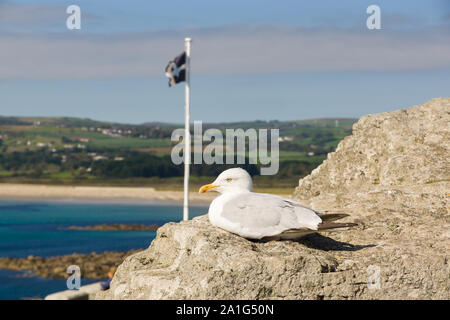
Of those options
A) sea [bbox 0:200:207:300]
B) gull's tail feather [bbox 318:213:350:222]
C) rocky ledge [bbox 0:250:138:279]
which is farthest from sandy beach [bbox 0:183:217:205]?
gull's tail feather [bbox 318:213:350:222]

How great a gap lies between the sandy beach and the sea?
2.55 meters

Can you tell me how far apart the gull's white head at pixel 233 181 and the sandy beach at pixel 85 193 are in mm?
121035

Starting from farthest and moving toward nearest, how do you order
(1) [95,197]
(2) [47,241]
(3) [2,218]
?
1. (1) [95,197]
2. (3) [2,218]
3. (2) [47,241]

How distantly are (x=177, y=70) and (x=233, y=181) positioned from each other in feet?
65.9

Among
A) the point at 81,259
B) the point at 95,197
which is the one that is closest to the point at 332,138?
the point at 95,197

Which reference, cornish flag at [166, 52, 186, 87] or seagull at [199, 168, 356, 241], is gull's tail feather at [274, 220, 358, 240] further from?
cornish flag at [166, 52, 186, 87]

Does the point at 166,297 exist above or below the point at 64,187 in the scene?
above

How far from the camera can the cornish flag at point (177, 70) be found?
28.4 meters

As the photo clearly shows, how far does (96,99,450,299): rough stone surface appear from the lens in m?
7.44

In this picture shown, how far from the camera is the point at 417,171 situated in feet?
37.7

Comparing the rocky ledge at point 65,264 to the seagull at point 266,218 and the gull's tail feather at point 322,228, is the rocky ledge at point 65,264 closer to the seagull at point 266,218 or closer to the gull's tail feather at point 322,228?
the seagull at point 266,218

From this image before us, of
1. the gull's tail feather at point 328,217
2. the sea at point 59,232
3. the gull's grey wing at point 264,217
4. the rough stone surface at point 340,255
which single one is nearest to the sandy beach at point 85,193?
the sea at point 59,232

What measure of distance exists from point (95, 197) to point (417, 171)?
13112cm

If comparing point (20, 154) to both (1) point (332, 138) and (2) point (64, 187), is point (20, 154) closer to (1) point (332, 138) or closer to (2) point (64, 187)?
(2) point (64, 187)
